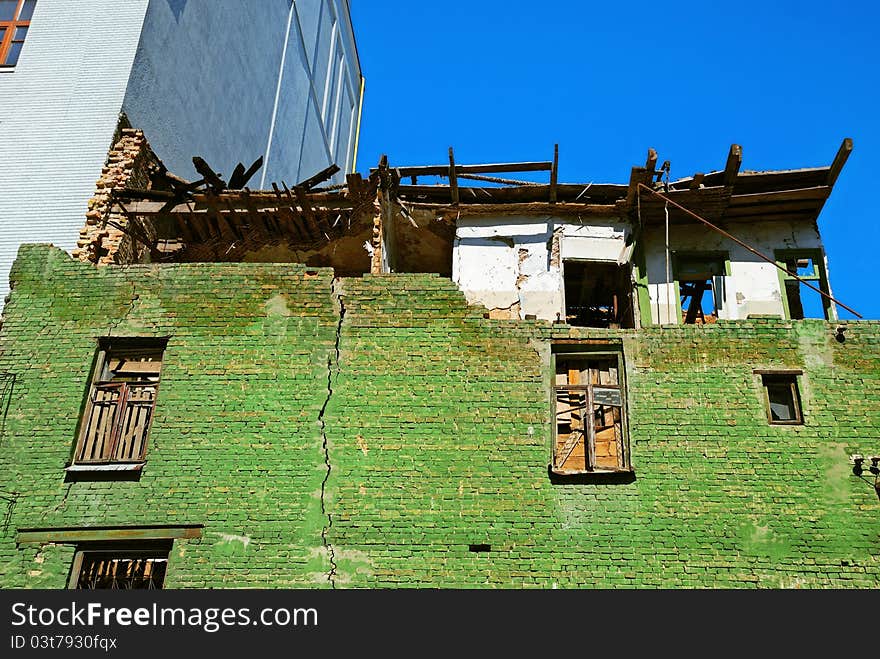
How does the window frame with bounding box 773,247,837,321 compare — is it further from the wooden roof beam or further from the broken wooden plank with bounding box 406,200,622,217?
the broken wooden plank with bounding box 406,200,622,217

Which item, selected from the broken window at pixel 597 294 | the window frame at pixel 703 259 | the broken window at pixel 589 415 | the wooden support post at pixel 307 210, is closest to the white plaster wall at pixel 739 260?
the window frame at pixel 703 259

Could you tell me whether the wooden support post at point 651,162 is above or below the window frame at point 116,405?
above

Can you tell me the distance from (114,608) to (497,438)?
5737 mm

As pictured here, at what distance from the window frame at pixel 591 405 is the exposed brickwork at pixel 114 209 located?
27.3ft

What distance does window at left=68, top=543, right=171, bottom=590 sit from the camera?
1338cm

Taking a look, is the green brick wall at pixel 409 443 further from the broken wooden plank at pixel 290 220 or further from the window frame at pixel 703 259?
the window frame at pixel 703 259

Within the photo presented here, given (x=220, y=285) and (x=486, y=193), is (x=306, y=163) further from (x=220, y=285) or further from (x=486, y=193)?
(x=220, y=285)

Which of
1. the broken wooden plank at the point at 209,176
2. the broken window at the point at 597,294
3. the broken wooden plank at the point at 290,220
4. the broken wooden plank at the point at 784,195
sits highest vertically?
the broken wooden plank at the point at 784,195

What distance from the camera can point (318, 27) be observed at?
33.7 m

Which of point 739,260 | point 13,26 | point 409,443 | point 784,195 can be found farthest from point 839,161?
point 13,26

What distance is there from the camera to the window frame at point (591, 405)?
14.0 metres

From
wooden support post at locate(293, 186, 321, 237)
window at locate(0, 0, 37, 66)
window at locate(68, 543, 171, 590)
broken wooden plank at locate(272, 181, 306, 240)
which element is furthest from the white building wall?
window at locate(68, 543, 171, 590)

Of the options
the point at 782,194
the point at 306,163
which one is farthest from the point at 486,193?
the point at 306,163

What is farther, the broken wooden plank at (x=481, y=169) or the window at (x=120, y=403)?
the broken wooden plank at (x=481, y=169)
